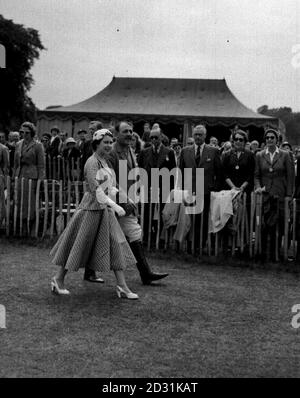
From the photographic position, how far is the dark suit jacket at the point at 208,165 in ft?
31.1

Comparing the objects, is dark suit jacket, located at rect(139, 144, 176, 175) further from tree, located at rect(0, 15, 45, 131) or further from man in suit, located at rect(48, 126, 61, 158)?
tree, located at rect(0, 15, 45, 131)

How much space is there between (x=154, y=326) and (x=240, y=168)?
4436 mm

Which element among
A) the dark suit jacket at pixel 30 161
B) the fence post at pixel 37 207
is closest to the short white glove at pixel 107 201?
the fence post at pixel 37 207

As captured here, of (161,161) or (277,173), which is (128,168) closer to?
(161,161)

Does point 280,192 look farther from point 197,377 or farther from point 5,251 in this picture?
point 197,377

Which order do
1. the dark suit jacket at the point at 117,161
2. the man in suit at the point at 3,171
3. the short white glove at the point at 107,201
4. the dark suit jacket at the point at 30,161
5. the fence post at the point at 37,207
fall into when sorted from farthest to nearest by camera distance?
the man in suit at the point at 3,171 < the dark suit jacket at the point at 30,161 < the fence post at the point at 37,207 < the dark suit jacket at the point at 117,161 < the short white glove at the point at 107,201

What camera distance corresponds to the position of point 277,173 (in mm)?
9109

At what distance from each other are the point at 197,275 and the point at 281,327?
8.23 ft

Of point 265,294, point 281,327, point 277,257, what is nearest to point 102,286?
point 265,294

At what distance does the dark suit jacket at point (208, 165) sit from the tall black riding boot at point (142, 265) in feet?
8.27

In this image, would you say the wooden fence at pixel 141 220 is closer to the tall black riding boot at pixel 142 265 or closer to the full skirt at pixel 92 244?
the tall black riding boot at pixel 142 265

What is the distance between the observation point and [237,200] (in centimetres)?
922

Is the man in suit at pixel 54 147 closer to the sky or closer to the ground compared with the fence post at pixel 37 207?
closer to the sky


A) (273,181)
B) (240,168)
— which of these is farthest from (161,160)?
(273,181)
